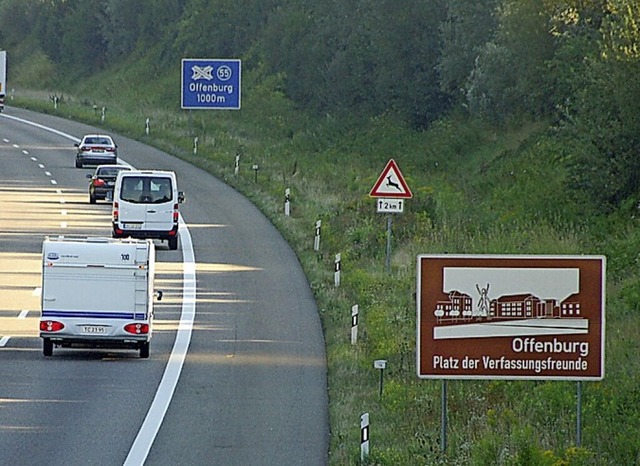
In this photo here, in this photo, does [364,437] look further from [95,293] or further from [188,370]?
[95,293]

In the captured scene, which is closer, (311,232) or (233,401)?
(233,401)

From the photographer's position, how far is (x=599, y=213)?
35375 mm

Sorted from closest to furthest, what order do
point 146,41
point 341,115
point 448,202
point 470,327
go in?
point 470,327
point 448,202
point 341,115
point 146,41

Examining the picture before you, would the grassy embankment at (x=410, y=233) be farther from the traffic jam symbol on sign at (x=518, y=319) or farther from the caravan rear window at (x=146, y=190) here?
the caravan rear window at (x=146, y=190)

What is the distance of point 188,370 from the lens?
68.6ft

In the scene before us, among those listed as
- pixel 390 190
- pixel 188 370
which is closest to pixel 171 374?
pixel 188 370

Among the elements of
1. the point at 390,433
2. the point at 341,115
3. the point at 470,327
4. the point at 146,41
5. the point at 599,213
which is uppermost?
the point at 146,41

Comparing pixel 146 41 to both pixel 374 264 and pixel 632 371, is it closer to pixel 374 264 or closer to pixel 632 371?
pixel 374 264

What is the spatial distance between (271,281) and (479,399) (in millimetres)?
13826

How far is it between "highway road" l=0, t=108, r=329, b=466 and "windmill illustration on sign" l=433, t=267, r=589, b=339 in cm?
323

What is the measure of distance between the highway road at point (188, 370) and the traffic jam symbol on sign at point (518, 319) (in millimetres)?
3055

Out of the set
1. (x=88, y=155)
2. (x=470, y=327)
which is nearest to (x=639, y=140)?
(x=470, y=327)

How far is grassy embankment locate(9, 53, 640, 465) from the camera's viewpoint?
1521 cm

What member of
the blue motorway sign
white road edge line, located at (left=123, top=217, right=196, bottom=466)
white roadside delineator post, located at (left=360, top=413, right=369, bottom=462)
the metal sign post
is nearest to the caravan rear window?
white road edge line, located at (left=123, top=217, right=196, bottom=466)
